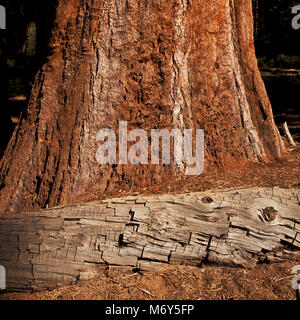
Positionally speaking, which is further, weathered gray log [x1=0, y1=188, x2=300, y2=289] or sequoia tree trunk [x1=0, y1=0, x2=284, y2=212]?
sequoia tree trunk [x1=0, y1=0, x2=284, y2=212]

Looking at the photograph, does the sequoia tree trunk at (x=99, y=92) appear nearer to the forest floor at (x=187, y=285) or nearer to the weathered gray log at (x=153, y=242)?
the weathered gray log at (x=153, y=242)

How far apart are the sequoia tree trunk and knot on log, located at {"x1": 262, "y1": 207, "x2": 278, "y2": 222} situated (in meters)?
1.18

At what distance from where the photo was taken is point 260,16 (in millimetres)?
16969

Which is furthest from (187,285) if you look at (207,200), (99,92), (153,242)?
(99,92)

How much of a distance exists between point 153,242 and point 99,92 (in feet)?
5.55

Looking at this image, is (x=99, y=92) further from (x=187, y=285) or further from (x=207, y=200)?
(x=187, y=285)

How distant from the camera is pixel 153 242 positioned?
2.95 m

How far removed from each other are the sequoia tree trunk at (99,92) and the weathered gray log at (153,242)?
2.55 feet

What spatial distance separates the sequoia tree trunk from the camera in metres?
3.82

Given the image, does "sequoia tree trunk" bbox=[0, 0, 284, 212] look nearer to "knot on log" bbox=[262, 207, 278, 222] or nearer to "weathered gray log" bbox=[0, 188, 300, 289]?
"weathered gray log" bbox=[0, 188, 300, 289]

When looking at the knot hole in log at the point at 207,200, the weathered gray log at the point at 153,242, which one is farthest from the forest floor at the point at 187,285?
the knot hole in log at the point at 207,200

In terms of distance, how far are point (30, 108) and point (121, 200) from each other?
1.63 m

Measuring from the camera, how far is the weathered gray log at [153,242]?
2.95 m

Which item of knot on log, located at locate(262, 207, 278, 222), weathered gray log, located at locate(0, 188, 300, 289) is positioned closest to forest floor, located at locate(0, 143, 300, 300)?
weathered gray log, located at locate(0, 188, 300, 289)
